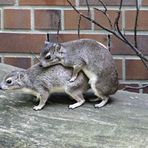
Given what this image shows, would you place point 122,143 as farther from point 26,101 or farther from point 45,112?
point 26,101

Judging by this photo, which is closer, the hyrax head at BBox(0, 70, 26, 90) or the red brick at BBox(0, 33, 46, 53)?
the hyrax head at BBox(0, 70, 26, 90)

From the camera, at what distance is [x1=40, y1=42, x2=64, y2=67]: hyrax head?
2.39 metres

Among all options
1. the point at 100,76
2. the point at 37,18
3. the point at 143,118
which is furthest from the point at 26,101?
the point at 37,18

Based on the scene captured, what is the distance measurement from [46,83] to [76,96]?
150 millimetres

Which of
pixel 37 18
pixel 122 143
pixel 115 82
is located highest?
pixel 37 18

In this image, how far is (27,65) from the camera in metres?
3.22

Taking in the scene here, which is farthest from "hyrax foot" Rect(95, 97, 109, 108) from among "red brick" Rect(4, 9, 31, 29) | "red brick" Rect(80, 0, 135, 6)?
"red brick" Rect(4, 9, 31, 29)

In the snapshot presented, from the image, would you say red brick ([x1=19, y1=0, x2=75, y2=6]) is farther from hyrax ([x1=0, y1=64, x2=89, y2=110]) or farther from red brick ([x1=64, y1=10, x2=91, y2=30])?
hyrax ([x1=0, y1=64, x2=89, y2=110])

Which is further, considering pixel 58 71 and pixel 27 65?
pixel 27 65

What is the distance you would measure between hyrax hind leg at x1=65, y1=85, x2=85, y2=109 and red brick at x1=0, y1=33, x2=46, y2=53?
32.0 inches

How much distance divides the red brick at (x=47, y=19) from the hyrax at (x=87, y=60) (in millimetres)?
725

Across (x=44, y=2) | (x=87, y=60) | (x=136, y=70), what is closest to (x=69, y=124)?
(x=87, y=60)

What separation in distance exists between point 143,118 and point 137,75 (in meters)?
0.83

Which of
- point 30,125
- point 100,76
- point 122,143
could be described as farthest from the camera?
point 100,76
